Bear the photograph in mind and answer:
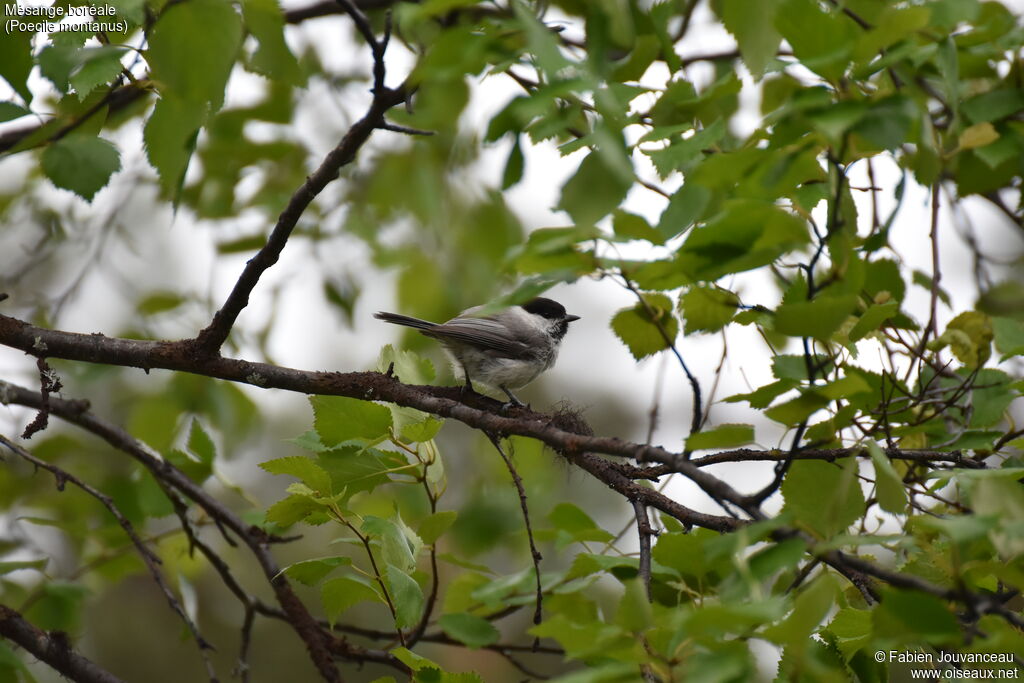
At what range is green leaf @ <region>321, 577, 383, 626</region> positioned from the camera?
1.92 meters

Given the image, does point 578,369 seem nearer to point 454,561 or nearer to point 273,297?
point 273,297

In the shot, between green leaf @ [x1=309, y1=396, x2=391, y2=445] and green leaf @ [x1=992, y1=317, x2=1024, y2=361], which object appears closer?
green leaf @ [x1=309, y1=396, x2=391, y2=445]

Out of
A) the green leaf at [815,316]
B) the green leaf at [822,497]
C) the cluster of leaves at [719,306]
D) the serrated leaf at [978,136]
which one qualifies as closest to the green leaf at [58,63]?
the cluster of leaves at [719,306]

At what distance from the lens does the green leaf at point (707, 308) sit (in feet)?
5.07

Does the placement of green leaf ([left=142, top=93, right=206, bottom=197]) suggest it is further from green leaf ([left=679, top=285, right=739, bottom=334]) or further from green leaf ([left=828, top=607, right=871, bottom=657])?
green leaf ([left=828, top=607, right=871, bottom=657])

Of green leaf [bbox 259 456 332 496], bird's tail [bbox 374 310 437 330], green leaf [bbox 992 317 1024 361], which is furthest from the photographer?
bird's tail [bbox 374 310 437 330]

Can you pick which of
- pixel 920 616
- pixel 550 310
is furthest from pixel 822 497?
pixel 550 310

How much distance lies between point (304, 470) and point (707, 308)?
2.95 feet

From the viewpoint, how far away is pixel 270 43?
1487 millimetres

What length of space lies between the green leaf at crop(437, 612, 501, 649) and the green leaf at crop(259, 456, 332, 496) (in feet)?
1.23

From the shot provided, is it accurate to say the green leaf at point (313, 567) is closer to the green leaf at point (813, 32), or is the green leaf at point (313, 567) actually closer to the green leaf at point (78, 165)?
the green leaf at point (78, 165)

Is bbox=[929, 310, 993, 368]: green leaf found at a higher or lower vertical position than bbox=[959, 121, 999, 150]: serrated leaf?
lower

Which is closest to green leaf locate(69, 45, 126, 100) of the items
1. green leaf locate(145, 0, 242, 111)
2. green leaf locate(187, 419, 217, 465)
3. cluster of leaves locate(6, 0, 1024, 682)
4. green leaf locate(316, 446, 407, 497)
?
cluster of leaves locate(6, 0, 1024, 682)

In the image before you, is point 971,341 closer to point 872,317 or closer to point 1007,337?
point 1007,337
